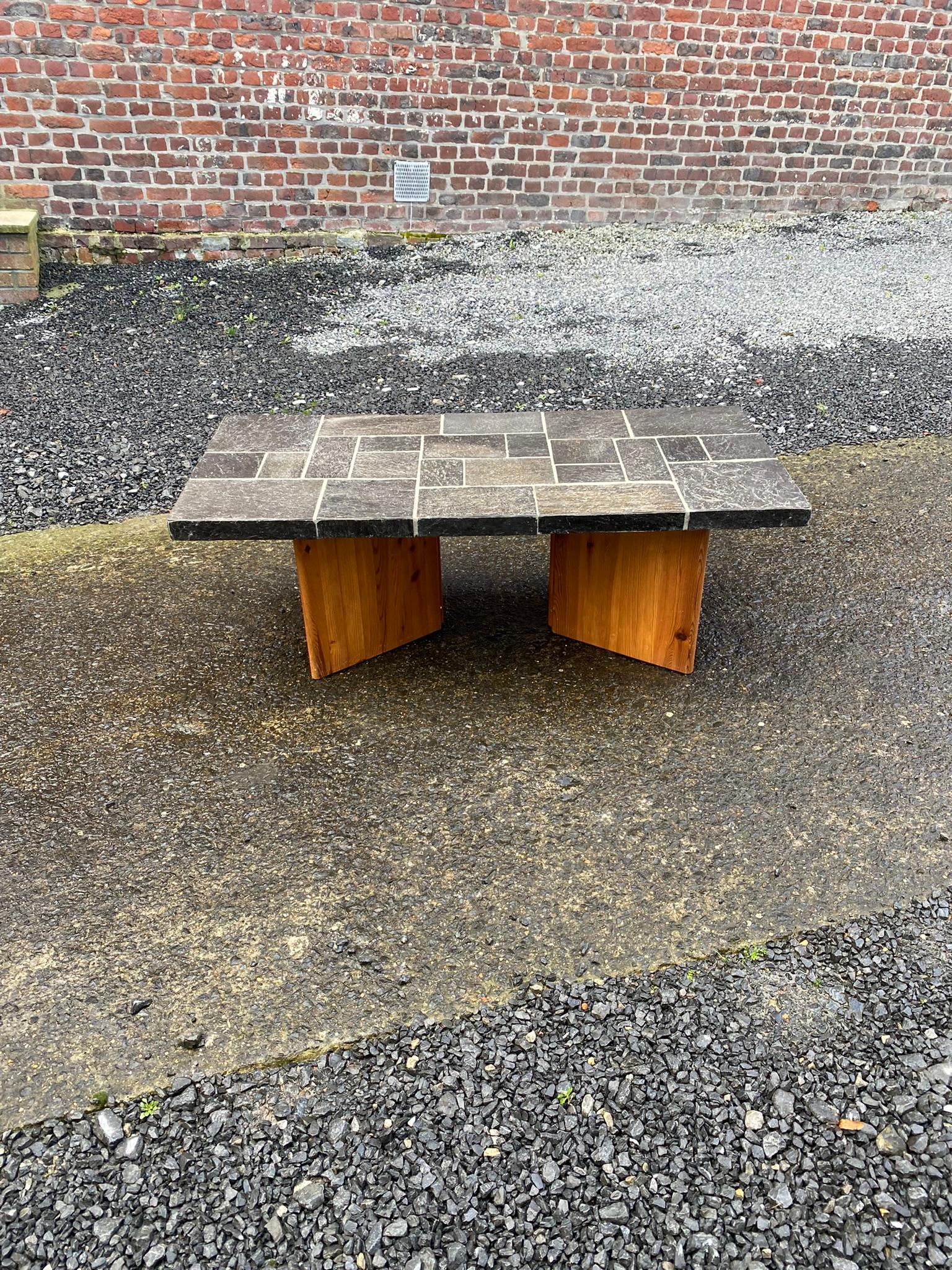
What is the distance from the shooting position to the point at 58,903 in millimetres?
2248

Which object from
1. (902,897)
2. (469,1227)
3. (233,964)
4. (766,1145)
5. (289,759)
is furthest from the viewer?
(289,759)

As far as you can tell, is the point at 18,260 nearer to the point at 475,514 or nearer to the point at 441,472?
the point at 441,472

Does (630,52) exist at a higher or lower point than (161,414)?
higher

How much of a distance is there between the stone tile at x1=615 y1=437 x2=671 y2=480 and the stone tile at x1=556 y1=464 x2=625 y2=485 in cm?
4

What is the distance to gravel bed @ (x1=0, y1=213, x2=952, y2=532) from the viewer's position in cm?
477

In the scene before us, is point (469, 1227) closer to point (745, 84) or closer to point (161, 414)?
point (161, 414)

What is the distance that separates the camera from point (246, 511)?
2.66 metres

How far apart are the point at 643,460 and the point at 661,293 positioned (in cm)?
421

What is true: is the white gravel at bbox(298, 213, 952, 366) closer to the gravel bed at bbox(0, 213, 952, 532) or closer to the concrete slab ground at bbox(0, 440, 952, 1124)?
the gravel bed at bbox(0, 213, 952, 532)

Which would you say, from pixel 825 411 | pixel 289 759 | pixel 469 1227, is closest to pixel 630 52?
pixel 825 411

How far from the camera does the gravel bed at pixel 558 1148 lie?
159 cm

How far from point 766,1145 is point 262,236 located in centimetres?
705

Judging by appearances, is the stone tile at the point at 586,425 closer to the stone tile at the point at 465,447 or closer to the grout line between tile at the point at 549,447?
the grout line between tile at the point at 549,447

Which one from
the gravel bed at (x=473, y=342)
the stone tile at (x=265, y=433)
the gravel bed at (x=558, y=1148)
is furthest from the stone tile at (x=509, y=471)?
the gravel bed at (x=473, y=342)
